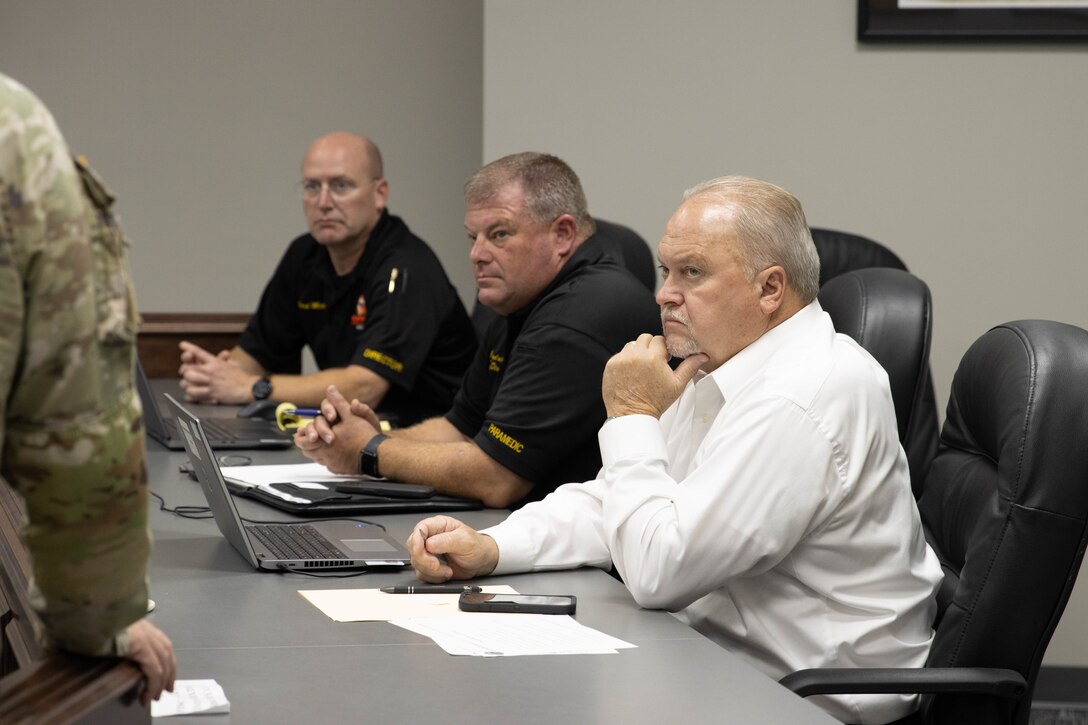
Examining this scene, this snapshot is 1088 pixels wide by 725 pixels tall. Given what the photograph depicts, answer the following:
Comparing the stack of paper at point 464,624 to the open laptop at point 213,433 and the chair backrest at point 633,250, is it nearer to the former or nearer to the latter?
the open laptop at point 213,433

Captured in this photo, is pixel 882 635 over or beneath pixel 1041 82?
beneath

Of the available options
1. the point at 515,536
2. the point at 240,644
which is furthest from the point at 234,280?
the point at 240,644

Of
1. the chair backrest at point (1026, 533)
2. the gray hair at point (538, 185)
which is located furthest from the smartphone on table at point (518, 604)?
the gray hair at point (538, 185)

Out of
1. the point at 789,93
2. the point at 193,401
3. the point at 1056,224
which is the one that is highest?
the point at 789,93

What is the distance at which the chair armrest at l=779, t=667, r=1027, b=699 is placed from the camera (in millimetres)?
1579

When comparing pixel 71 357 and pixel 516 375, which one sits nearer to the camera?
pixel 71 357

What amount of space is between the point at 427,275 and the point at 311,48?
1.53m

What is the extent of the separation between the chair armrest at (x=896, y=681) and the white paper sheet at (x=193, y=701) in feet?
2.29

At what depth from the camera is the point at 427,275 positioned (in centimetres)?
362

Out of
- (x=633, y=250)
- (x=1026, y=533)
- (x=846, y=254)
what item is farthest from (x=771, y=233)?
(x=633, y=250)

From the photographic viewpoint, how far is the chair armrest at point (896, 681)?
62.2 inches

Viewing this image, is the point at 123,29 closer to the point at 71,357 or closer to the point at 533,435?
the point at 533,435

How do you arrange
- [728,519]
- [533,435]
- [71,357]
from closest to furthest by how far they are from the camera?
[71,357], [728,519], [533,435]

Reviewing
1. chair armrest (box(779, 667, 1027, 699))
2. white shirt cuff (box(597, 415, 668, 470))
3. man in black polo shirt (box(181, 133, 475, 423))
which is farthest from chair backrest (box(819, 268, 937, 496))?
man in black polo shirt (box(181, 133, 475, 423))
